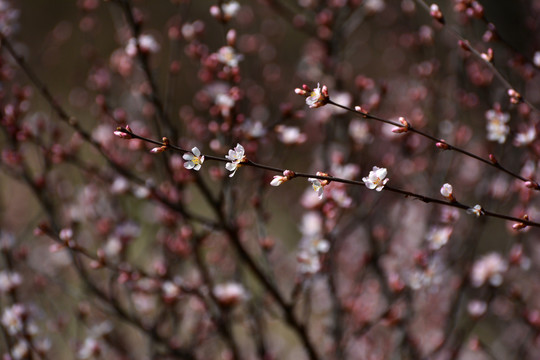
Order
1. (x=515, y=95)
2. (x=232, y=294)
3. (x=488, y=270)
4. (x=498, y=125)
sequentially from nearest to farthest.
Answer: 1. (x=515, y=95)
2. (x=498, y=125)
3. (x=232, y=294)
4. (x=488, y=270)

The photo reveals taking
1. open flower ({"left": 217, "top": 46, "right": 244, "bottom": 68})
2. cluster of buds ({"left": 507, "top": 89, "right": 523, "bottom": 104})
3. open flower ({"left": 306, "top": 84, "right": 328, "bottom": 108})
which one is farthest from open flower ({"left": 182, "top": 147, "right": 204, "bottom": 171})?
cluster of buds ({"left": 507, "top": 89, "right": 523, "bottom": 104})

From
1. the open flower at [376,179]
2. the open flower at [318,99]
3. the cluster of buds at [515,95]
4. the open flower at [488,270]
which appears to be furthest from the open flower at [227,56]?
the open flower at [488,270]

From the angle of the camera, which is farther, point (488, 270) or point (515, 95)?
point (488, 270)

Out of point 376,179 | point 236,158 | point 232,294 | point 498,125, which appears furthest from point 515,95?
point 232,294

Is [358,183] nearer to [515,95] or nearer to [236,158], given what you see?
[236,158]

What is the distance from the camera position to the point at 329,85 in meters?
3.07

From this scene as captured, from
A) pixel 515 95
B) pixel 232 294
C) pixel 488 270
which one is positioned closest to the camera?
pixel 515 95

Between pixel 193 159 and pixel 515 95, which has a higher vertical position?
pixel 193 159

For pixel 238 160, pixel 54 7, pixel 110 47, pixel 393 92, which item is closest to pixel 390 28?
pixel 393 92

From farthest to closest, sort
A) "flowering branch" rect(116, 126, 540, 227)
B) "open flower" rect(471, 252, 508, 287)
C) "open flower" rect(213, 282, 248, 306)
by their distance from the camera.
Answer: "open flower" rect(471, 252, 508, 287) < "open flower" rect(213, 282, 248, 306) < "flowering branch" rect(116, 126, 540, 227)

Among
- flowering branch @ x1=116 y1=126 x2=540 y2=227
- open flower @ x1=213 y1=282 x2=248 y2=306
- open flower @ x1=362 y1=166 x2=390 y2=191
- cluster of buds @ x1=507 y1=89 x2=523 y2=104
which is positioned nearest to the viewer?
flowering branch @ x1=116 y1=126 x2=540 y2=227

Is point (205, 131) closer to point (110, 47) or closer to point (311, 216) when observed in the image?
point (311, 216)

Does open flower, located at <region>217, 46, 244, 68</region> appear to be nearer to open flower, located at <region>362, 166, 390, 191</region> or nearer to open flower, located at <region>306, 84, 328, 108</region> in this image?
open flower, located at <region>306, 84, 328, 108</region>

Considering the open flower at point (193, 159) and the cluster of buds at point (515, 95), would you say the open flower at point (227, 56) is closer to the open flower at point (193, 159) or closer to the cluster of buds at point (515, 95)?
the open flower at point (193, 159)
